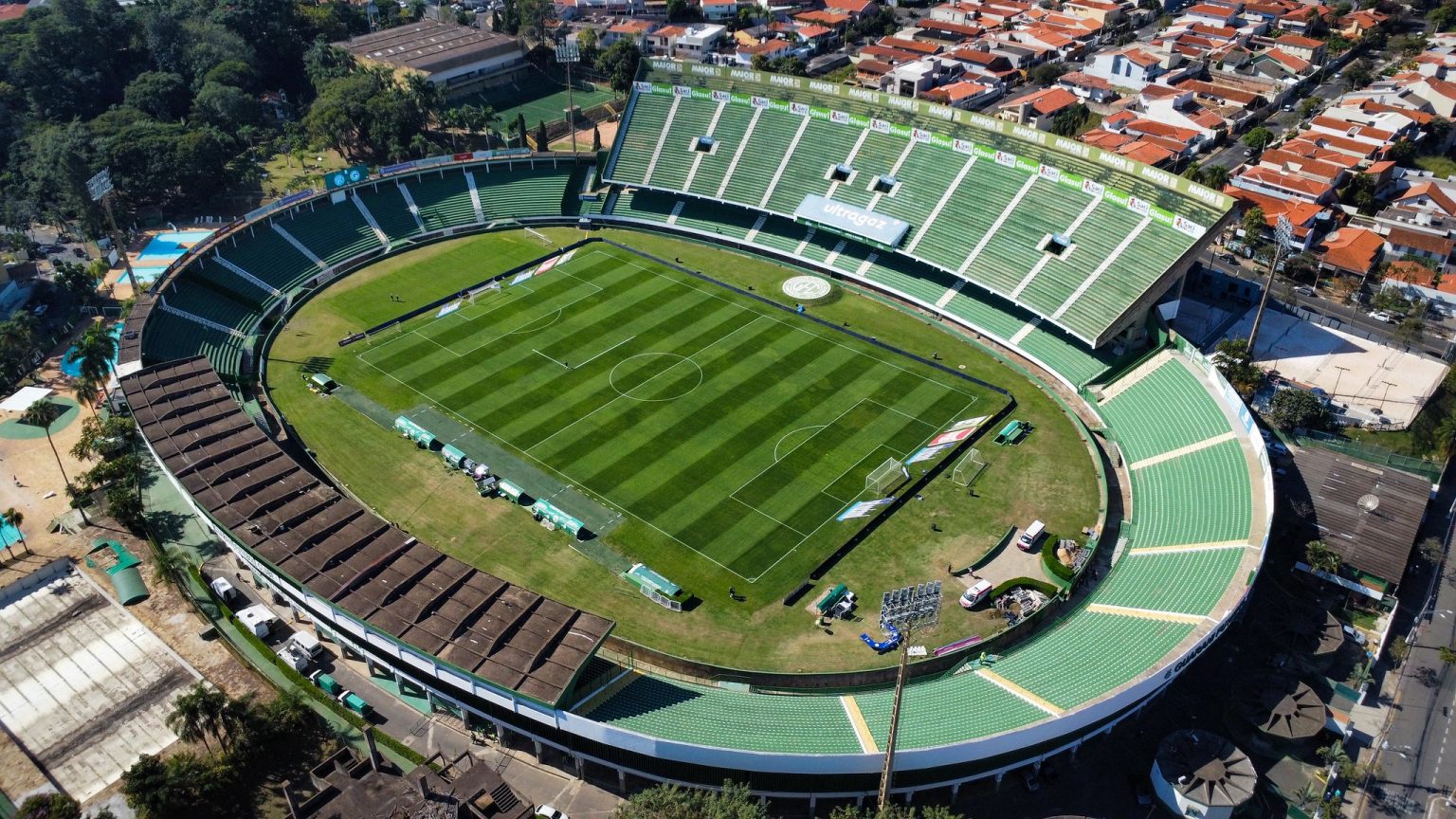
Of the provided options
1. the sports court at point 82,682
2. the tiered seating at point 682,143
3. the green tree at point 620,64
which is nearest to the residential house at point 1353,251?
the tiered seating at point 682,143

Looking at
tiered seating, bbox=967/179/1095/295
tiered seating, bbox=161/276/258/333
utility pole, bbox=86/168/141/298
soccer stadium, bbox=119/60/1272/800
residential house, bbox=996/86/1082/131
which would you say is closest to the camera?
soccer stadium, bbox=119/60/1272/800

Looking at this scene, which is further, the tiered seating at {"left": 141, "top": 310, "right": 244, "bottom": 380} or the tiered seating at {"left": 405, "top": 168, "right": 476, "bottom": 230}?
the tiered seating at {"left": 405, "top": 168, "right": 476, "bottom": 230}

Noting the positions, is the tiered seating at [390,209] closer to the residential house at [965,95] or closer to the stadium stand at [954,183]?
the stadium stand at [954,183]

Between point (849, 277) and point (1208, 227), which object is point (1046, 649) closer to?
point (1208, 227)

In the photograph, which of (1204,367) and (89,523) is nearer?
(89,523)

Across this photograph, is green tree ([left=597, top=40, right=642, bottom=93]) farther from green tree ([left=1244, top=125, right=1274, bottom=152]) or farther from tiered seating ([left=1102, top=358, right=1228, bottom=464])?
tiered seating ([left=1102, top=358, right=1228, bottom=464])

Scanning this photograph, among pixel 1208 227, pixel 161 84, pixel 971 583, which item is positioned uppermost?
pixel 161 84

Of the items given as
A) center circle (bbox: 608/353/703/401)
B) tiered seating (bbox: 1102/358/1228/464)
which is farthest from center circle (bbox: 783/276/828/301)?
tiered seating (bbox: 1102/358/1228/464)

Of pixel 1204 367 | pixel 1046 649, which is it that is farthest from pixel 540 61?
pixel 1046 649
